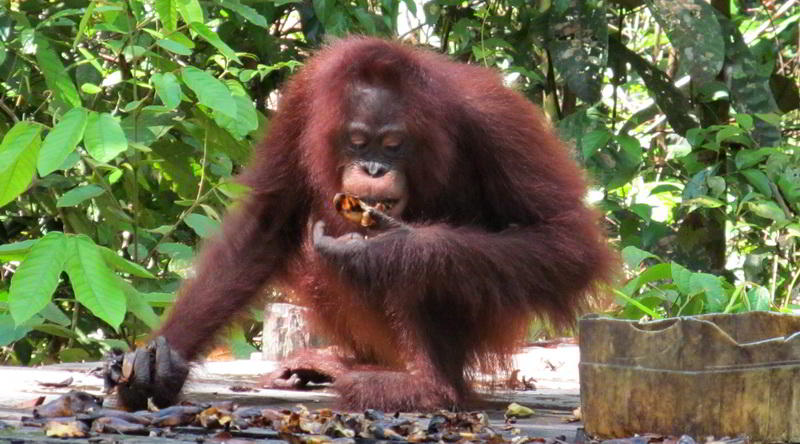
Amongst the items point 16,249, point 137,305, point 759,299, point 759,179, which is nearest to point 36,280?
point 16,249

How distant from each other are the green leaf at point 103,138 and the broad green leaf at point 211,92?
34 cm

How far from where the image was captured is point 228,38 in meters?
5.25

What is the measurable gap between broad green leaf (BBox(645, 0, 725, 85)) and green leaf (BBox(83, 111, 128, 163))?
2566 mm

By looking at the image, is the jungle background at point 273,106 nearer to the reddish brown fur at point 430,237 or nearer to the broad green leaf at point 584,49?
the broad green leaf at point 584,49

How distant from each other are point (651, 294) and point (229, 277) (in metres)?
1.55

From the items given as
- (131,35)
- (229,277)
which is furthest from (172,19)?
(229,277)

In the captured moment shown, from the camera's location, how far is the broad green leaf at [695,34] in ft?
15.8

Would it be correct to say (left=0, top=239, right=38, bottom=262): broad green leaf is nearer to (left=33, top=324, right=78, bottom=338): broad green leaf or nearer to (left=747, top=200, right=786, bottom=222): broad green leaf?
(left=33, top=324, right=78, bottom=338): broad green leaf

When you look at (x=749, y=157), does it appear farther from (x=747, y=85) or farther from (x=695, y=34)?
(x=695, y=34)

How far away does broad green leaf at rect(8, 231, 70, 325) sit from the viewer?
2.77 m

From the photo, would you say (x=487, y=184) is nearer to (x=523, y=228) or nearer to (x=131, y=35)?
(x=523, y=228)

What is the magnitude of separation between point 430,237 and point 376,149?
0.33 metres

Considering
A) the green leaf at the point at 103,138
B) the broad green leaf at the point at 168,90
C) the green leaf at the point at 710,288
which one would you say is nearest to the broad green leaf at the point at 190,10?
the broad green leaf at the point at 168,90

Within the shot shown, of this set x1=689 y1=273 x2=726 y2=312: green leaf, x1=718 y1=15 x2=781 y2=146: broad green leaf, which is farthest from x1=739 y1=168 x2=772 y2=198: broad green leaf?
x1=689 y1=273 x2=726 y2=312: green leaf
